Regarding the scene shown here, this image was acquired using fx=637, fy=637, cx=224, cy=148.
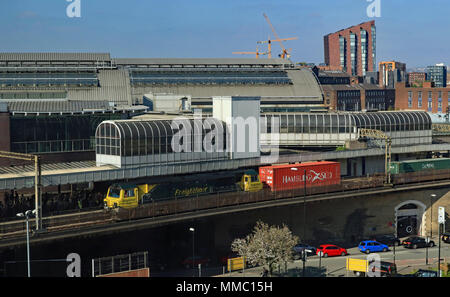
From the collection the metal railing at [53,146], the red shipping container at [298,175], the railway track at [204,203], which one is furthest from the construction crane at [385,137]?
the metal railing at [53,146]

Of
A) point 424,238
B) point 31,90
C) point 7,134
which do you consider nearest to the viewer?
point 7,134

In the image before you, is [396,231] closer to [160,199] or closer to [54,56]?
[160,199]

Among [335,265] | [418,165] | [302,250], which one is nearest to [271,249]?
[335,265]

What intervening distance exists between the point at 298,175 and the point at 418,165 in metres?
19.9

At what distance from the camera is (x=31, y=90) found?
283 ft

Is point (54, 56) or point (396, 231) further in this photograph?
point (54, 56)

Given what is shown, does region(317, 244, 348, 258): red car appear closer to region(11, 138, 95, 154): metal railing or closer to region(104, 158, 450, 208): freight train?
region(104, 158, 450, 208): freight train

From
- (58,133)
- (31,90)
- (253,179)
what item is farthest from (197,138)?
(31,90)

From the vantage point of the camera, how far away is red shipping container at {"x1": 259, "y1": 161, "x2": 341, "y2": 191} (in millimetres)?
62938

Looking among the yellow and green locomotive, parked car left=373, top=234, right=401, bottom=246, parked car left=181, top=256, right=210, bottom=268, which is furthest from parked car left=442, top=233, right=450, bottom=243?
parked car left=181, top=256, right=210, bottom=268

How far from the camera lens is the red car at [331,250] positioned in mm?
63031

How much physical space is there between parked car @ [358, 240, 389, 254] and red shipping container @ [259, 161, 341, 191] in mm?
7063

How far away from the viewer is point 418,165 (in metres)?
76.7
